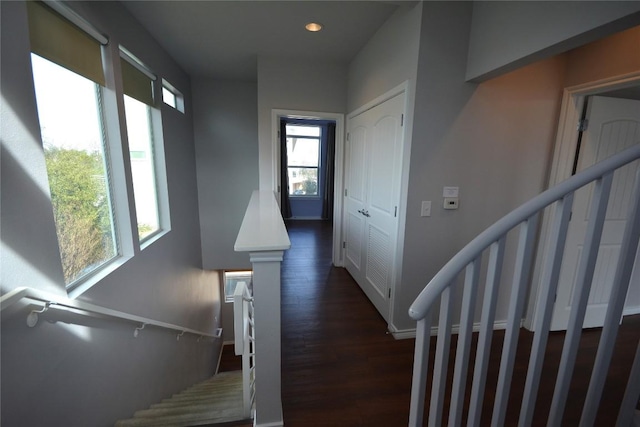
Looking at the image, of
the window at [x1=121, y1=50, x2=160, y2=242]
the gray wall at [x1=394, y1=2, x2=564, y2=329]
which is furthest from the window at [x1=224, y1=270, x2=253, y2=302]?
the gray wall at [x1=394, y1=2, x2=564, y2=329]

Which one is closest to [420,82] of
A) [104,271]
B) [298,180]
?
[104,271]

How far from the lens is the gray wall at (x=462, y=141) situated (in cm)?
188

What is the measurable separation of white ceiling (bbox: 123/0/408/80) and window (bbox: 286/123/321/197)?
3.68 m

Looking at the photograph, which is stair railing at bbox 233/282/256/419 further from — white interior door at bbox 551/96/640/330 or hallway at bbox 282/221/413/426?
white interior door at bbox 551/96/640/330

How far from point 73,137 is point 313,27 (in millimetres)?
2019

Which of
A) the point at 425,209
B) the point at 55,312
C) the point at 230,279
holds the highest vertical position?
the point at 425,209

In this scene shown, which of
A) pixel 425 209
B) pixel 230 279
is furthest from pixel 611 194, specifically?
pixel 230 279

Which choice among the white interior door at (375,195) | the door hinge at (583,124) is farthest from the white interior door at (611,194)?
the white interior door at (375,195)

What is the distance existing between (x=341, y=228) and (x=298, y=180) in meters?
3.87

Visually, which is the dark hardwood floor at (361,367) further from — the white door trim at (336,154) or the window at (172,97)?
the window at (172,97)

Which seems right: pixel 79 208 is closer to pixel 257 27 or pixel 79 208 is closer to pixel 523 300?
pixel 257 27

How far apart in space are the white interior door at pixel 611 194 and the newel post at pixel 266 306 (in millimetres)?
2342

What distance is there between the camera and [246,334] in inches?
58.5

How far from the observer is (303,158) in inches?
282
